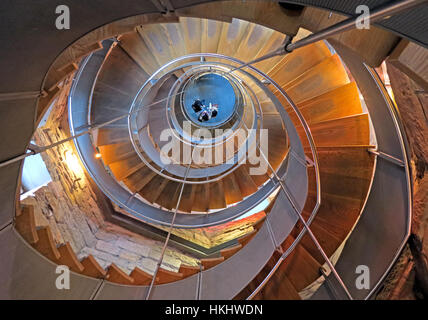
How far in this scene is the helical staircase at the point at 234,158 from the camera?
281 centimetres

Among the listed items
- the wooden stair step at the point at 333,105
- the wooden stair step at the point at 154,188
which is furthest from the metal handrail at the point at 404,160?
the wooden stair step at the point at 154,188

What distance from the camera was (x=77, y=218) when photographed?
13.5 feet

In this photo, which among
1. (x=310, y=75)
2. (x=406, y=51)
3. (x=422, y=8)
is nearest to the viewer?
(x=422, y=8)

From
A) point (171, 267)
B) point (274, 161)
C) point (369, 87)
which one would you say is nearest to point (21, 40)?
point (369, 87)

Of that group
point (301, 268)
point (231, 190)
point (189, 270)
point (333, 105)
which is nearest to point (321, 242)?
point (301, 268)

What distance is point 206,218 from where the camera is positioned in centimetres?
579

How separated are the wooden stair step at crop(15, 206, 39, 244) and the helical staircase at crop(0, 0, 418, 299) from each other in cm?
1

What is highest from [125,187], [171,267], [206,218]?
[125,187]

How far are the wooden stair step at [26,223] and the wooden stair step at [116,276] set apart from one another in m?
1.16

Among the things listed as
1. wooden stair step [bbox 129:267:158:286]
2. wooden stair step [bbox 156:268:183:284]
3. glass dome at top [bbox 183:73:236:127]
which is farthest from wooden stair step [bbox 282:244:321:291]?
glass dome at top [bbox 183:73:236:127]

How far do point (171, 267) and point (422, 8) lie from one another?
459 centimetres

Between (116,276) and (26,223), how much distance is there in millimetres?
1472

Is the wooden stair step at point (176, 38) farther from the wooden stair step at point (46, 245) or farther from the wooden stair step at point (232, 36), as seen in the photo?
the wooden stair step at point (46, 245)

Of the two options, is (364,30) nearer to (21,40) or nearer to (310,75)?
(310,75)
